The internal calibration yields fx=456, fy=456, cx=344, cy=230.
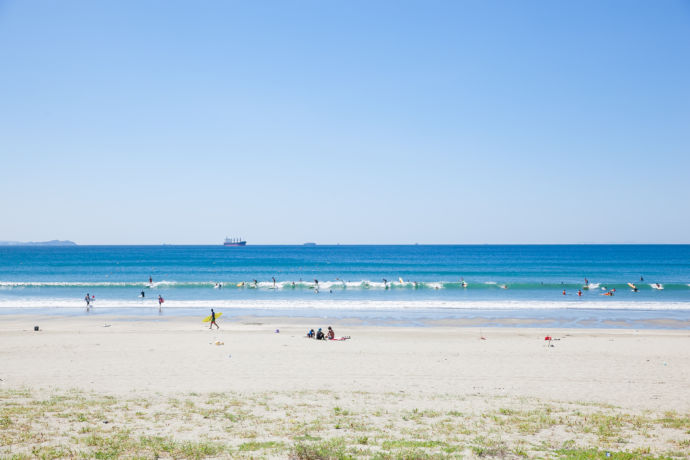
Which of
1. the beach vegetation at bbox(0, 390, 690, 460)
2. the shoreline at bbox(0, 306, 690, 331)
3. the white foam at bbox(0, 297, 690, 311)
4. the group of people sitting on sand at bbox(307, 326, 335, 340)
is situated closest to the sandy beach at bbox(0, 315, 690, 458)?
the beach vegetation at bbox(0, 390, 690, 460)

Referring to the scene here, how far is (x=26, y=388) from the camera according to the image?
12258mm

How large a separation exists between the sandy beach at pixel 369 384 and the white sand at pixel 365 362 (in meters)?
0.07

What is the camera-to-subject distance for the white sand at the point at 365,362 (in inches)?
523

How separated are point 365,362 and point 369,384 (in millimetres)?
3542

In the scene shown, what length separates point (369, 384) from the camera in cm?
1373

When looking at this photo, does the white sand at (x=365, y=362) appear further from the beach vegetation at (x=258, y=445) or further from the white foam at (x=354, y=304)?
the white foam at (x=354, y=304)

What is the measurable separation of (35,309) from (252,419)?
35693 millimetres

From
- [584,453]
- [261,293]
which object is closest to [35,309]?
[261,293]

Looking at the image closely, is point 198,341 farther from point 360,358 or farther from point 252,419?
point 252,419

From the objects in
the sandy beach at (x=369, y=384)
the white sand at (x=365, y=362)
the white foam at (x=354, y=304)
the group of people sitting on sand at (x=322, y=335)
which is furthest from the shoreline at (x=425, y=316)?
the group of people sitting on sand at (x=322, y=335)

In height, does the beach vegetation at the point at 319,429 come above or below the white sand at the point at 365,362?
above

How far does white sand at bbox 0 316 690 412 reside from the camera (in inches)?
523

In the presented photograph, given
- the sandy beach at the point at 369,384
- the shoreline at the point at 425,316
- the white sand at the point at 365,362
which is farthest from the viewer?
the shoreline at the point at 425,316

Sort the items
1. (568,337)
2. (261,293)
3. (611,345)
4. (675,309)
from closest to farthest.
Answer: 1. (611,345)
2. (568,337)
3. (675,309)
4. (261,293)
